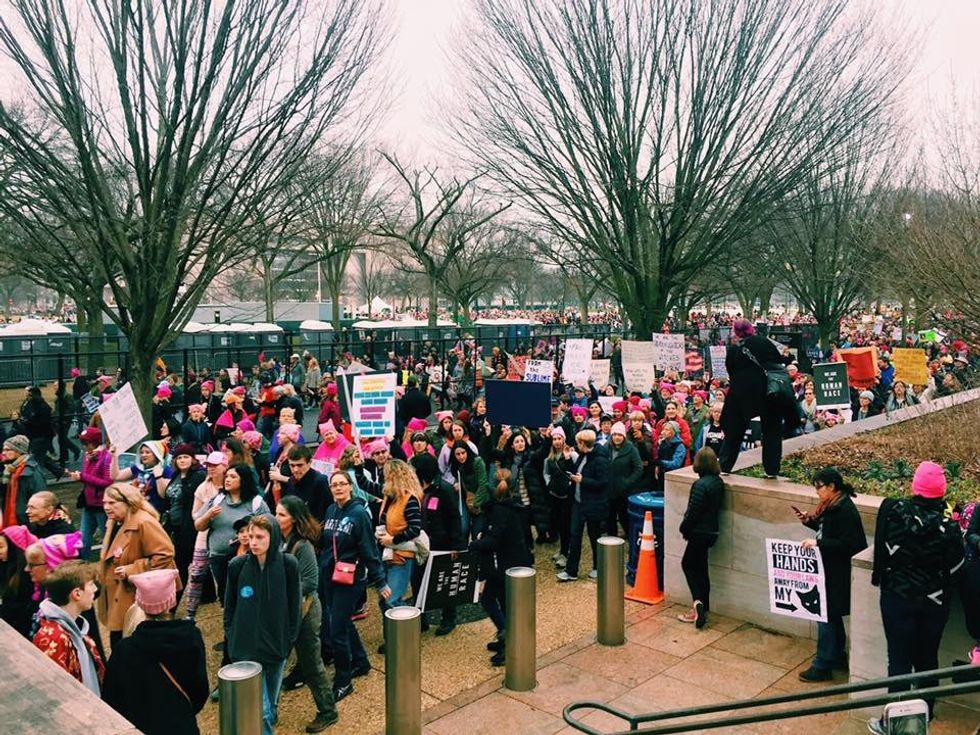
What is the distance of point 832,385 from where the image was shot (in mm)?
13656

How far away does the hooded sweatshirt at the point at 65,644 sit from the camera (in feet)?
14.5

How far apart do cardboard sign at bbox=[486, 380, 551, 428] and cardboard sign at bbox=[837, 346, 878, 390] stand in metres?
7.54

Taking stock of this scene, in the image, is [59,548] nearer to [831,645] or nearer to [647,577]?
[647,577]

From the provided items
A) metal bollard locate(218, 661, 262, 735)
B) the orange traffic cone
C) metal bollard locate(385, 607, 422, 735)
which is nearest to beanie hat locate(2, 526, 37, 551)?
metal bollard locate(218, 661, 262, 735)

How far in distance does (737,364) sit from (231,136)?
274 inches

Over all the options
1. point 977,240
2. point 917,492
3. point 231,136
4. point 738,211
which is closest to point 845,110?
point 738,211

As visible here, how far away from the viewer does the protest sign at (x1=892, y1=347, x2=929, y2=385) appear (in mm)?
14659

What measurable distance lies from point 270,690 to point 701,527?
13.3ft

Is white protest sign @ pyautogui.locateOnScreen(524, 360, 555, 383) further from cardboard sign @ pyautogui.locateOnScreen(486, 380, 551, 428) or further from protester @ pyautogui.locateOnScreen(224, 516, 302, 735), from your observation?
protester @ pyautogui.locateOnScreen(224, 516, 302, 735)

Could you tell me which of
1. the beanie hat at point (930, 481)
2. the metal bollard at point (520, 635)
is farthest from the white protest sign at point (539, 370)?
the beanie hat at point (930, 481)

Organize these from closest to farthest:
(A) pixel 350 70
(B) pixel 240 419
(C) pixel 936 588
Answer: (C) pixel 936 588, (A) pixel 350 70, (B) pixel 240 419

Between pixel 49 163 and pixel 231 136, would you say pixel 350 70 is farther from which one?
pixel 49 163

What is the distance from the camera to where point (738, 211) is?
57.0 ft

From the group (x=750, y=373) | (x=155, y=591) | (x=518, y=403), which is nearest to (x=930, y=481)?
(x=750, y=373)
